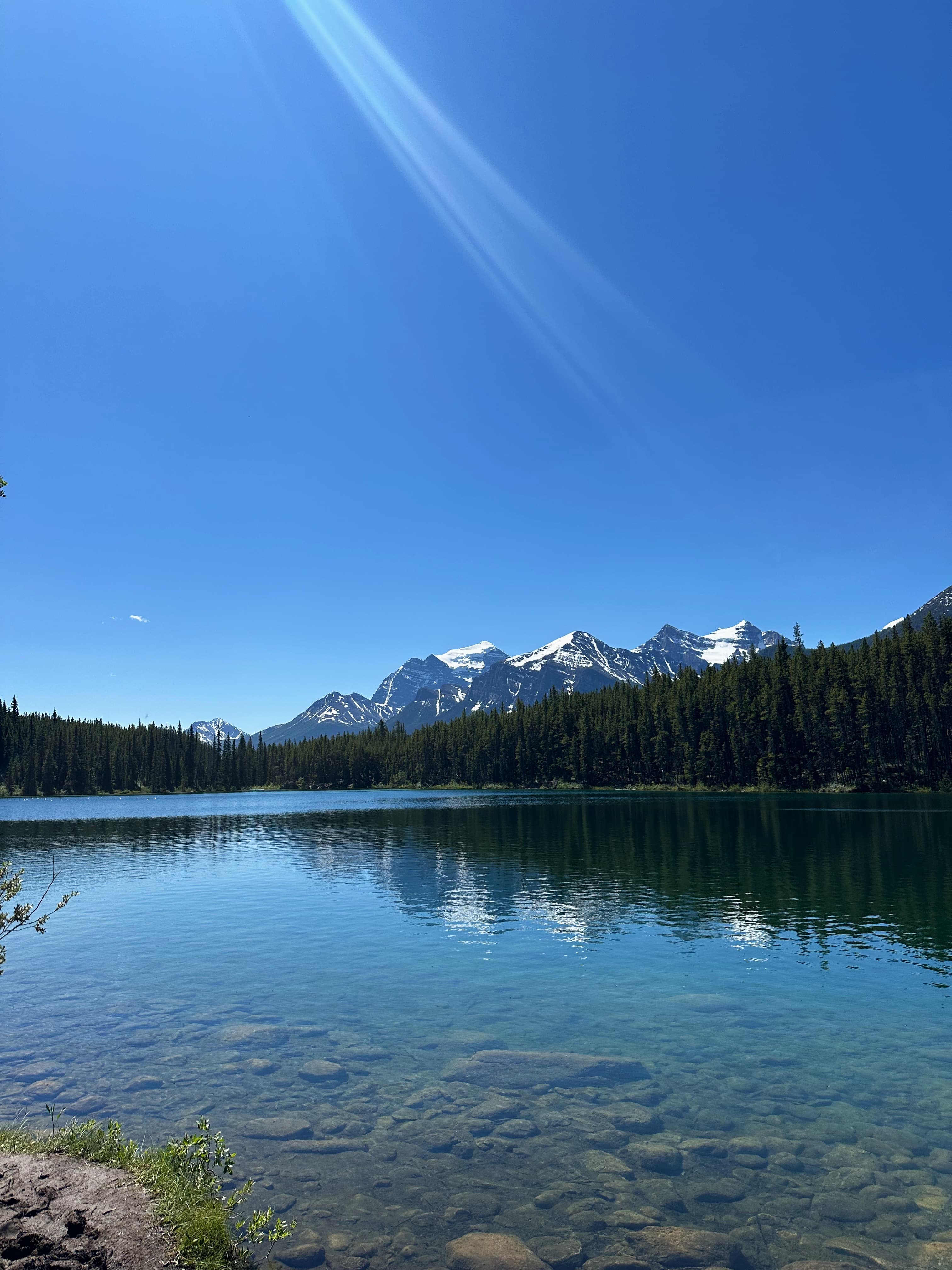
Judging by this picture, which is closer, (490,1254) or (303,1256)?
(303,1256)

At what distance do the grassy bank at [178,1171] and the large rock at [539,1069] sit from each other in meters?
6.31

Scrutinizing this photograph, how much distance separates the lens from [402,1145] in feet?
46.5

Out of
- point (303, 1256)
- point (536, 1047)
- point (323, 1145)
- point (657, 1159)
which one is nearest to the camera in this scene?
point (303, 1256)

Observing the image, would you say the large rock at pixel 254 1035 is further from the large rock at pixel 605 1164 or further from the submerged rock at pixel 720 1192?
the submerged rock at pixel 720 1192

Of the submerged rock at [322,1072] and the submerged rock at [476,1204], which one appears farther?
the submerged rock at [322,1072]

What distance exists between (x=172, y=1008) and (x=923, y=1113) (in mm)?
21063

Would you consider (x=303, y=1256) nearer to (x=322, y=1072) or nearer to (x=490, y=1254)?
(x=490, y=1254)

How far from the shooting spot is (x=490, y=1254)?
35.0ft

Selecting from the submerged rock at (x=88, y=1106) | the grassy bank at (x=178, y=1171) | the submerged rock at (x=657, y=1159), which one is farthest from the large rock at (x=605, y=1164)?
the submerged rock at (x=88, y=1106)

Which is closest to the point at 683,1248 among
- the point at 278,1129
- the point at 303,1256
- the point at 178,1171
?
the point at 303,1256

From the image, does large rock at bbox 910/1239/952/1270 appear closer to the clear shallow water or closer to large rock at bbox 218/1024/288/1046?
the clear shallow water

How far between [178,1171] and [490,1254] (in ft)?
16.6

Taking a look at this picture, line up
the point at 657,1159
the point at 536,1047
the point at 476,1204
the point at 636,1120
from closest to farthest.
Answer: the point at 476,1204 < the point at 657,1159 < the point at 636,1120 < the point at 536,1047

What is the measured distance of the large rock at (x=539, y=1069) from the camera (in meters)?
17.1
